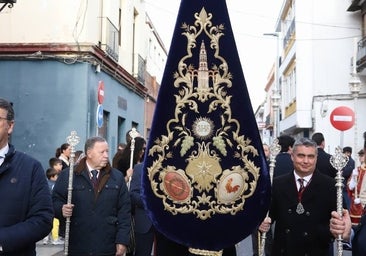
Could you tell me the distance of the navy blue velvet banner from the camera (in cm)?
350

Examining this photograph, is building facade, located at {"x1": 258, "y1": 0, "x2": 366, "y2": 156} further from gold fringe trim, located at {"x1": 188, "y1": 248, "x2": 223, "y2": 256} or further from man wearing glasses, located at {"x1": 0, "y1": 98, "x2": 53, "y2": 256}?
man wearing glasses, located at {"x1": 0, "y1": 98, "x2": 53, "y2": 256}

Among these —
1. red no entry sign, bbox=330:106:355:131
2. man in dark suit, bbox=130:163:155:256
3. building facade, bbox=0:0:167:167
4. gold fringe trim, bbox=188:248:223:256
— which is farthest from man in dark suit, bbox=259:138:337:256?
building facade, bbox=0:0:167:167

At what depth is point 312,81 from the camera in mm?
26375

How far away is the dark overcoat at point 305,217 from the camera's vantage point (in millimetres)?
4105

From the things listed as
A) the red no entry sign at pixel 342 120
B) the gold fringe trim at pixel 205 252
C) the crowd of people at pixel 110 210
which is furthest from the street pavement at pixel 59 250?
the gold fringe trim at pixel 205 252

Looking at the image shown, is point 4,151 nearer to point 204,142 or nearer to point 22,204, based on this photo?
point 22,204

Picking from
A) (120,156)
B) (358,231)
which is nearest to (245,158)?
(358,231)

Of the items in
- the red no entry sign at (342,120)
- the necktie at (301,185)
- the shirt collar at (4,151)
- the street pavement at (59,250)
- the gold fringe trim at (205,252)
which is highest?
the red no entry sign at (342,120)

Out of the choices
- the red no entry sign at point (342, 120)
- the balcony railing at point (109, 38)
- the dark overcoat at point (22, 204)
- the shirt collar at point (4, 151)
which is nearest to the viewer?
the dark overcoat at point (22, 204)

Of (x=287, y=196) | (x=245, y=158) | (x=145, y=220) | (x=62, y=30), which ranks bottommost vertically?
(x=145, y=220)

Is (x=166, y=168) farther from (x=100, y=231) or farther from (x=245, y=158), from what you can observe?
(x=100, y=231)

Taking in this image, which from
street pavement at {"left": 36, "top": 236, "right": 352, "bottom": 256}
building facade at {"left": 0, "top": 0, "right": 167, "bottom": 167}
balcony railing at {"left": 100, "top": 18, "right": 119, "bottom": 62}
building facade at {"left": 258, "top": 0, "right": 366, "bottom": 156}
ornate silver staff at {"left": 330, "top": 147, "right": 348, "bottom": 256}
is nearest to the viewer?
ornate silver staff at {"left": 330, "top": 147, "right": 348, "bottom": 256}

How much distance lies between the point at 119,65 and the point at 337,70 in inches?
520

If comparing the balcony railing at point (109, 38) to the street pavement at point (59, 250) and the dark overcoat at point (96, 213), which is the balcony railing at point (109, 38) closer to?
the street pavement at point (59, 250)
